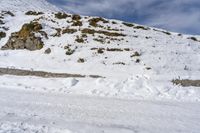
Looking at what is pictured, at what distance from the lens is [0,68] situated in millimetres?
23328

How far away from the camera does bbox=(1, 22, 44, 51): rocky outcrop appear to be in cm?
3153

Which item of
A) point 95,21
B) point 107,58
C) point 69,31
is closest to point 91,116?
point 107,58

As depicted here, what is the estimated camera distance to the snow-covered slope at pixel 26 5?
5383 centimetres

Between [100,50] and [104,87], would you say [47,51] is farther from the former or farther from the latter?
[104,87]

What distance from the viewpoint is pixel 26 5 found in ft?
195

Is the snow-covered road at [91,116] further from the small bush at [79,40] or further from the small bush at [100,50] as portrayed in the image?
the small bush at [79,40]

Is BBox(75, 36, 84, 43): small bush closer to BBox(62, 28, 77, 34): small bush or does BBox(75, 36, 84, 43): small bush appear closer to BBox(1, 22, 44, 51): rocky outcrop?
BBox(62, 28, 77, 34): small bush

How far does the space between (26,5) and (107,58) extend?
36917 mm

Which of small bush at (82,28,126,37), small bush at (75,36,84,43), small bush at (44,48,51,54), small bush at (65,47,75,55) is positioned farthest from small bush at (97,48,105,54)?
small bush at (44,48,51,54)

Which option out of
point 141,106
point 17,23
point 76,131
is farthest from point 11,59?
point 76,131

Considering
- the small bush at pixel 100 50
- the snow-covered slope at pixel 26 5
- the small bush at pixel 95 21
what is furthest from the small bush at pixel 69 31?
the snow-covered slope at pixel 26 5

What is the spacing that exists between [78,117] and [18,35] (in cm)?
2517

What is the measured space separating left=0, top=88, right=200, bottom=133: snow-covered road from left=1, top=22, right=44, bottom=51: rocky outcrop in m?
18.3

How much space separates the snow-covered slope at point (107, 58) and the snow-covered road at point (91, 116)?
10.7ft
